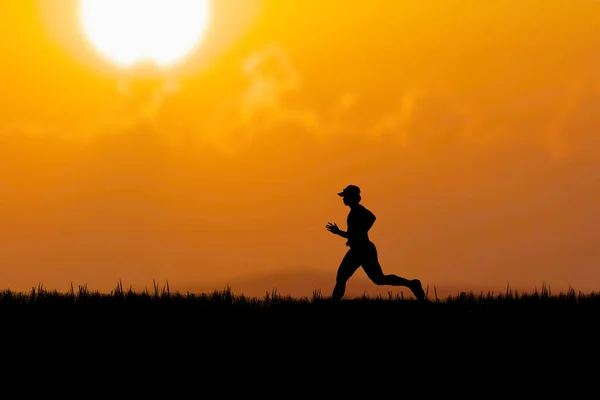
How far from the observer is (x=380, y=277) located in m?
15.8

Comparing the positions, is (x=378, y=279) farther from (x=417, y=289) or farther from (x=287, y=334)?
(x=287, y=334)

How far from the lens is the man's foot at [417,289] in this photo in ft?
53.1

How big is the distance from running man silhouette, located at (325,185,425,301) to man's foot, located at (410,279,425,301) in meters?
0.64

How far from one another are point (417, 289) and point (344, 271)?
Result: 55.1 inches

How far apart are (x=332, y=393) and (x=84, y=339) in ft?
12.7

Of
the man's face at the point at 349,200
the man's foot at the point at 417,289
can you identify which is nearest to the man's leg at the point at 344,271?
the man's face at the point at 349,200

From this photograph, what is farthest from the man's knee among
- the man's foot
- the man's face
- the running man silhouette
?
the man's face

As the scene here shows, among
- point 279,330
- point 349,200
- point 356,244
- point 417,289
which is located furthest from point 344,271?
point 279,330

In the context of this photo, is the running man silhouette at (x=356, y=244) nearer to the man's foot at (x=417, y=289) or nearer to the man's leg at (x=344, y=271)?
the man's leg at (x=344, y=271)

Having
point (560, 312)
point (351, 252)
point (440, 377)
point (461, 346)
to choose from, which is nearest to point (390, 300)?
point (351, 252)

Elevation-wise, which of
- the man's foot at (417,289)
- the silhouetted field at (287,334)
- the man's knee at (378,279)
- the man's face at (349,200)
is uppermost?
the man's face at (349,200)

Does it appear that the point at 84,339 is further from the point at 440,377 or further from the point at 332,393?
the point at 440,377

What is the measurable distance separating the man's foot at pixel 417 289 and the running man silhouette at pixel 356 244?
2.10ft

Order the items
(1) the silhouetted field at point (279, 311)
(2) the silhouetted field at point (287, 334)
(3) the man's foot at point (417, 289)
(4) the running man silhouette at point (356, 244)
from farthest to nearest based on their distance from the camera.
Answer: (3) the man's foot at point (417, 289) < (4) the running man silhouette at point (356, 244) < (1) the silhouetted field at point (279, 311) < (2) the silhouetted field at point (287, 334)
